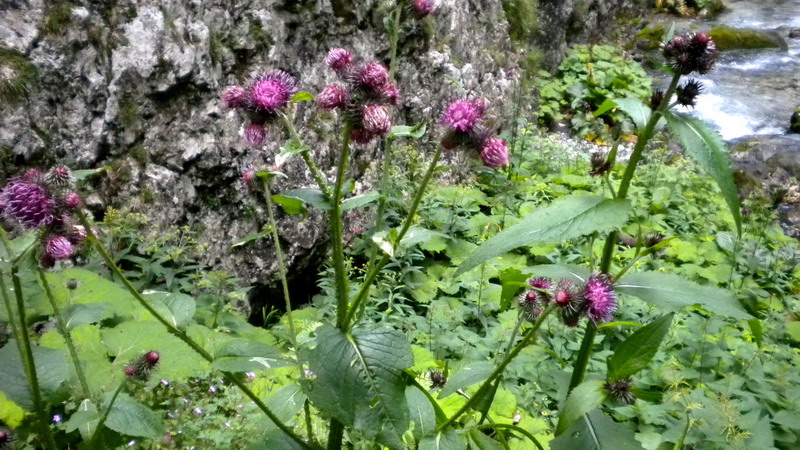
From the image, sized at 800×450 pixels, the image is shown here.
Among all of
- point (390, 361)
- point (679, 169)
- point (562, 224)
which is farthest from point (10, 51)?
point (679, 169)

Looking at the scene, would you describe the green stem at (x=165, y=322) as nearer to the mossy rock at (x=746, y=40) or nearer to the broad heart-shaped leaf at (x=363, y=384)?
the broad heart-shaped leaf at (x=363, y=384)

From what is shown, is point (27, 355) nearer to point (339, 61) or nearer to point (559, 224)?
point (339, 61)

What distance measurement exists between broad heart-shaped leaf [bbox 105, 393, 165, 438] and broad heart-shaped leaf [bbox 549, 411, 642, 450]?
1110 millimetres

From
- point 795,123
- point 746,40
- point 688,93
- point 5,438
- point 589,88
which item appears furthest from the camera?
point 746,40

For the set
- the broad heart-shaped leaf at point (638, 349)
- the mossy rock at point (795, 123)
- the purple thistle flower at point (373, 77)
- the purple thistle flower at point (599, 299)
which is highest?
the purple thistle flower at point (373, 77)

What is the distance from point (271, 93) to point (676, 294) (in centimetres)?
112

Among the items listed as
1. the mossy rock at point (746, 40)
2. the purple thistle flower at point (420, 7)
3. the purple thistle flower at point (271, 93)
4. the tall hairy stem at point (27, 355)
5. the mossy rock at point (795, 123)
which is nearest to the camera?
the tall hairy stem at point (27, 355)

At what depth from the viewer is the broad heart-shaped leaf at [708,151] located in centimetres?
116

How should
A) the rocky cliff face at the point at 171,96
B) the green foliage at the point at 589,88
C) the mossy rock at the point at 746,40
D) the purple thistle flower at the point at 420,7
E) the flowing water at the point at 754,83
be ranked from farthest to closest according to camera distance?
the mossy rock at the point at 746,40, the flowing water at the point at 754,83, the green foliage at the point at 589,88, the rocky cliff face at the point at 171,96, the purple thistle flower at the point at 420,7

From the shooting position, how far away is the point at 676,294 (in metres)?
1.37

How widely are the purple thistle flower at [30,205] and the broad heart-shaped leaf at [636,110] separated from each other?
1.43 metres

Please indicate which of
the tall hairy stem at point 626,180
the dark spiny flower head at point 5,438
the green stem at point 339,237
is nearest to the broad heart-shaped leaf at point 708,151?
the tall hairy stem at point 626,180

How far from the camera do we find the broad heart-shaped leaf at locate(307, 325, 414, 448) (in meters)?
1.23

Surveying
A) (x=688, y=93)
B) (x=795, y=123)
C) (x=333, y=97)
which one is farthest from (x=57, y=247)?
(x=795, y=123)
